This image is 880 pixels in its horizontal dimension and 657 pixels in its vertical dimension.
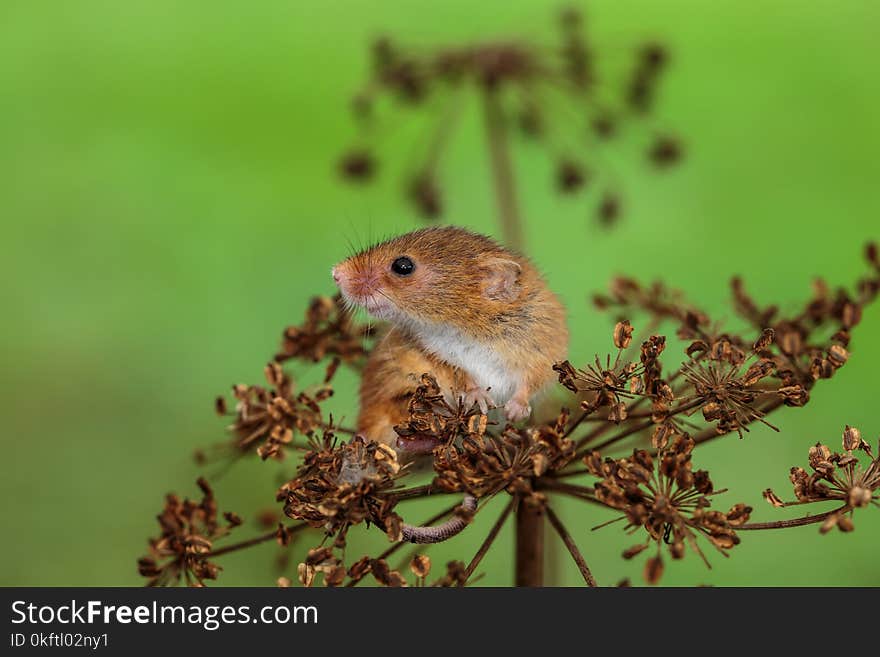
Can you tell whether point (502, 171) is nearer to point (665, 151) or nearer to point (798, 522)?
point (665, 151)

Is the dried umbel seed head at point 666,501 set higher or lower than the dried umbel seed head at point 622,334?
lower

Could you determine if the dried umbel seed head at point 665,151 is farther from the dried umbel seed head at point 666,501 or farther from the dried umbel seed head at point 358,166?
the dried umbel seed head at point 666,501

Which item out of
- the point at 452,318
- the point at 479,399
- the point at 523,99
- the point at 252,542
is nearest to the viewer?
the point at 252,542

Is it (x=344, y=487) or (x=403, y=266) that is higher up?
(x=403, y=266)

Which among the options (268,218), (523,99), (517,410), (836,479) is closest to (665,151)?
(523,99)

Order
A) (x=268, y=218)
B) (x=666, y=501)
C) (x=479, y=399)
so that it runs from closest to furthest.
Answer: (x=666, y=501) < (x=479, y=399) < (x=268, y=218)

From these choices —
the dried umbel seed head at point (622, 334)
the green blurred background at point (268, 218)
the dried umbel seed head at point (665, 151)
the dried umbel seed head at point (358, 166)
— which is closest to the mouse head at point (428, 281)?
the dried umbel seed head at point (622, 334)

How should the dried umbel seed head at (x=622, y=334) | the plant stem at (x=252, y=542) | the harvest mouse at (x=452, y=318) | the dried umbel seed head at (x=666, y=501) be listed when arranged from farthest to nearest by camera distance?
the harvest mouse at (x=452, y=318), the plant stem at (x=252, y=542), the dried umbel seed head at (x=622, y=334), the dried umbel seed head at (x=666, y=501)

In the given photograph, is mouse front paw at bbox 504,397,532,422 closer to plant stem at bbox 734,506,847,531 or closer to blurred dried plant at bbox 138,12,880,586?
blurred dried plant at bbox 138,12,880,586
